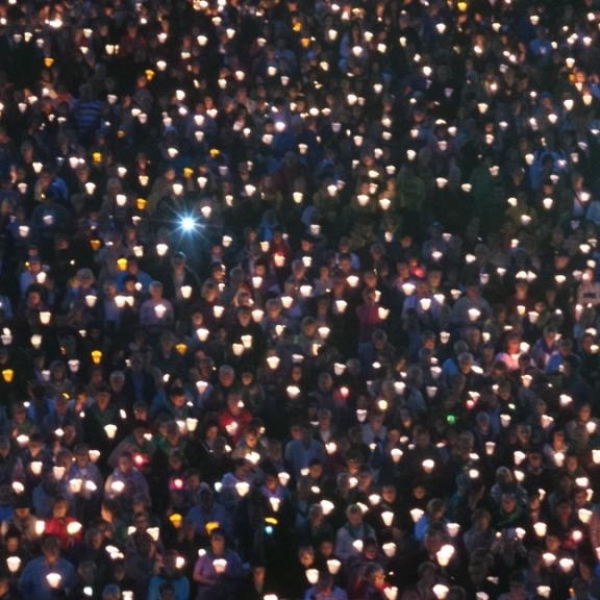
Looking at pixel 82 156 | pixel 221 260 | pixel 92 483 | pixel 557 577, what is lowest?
pixel 557 577

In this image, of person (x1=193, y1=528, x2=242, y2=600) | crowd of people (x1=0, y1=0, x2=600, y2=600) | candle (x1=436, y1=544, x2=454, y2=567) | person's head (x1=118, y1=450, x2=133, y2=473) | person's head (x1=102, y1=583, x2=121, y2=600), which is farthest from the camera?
person's head (x1=118, y1=450, x2=133, y2=473)

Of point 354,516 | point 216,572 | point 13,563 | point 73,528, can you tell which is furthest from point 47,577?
point 354,516

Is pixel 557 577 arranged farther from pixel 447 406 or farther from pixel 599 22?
pixel 599 22

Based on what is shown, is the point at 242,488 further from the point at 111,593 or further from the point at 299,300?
the point at 299,300

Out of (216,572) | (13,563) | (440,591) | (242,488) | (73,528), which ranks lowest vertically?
(440,591)

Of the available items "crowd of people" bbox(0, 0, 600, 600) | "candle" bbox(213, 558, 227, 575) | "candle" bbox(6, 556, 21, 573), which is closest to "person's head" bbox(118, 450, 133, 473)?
"crowd of people" bbox(0, 0, 600, 600)

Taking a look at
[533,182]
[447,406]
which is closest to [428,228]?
[533,182]

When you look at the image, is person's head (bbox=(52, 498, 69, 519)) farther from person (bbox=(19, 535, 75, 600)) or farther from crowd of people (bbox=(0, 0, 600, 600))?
person (bbox=(19, 535, 75, 600))

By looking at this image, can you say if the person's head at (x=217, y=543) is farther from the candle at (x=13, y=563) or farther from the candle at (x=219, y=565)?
the candle at (x=13, y=563)
